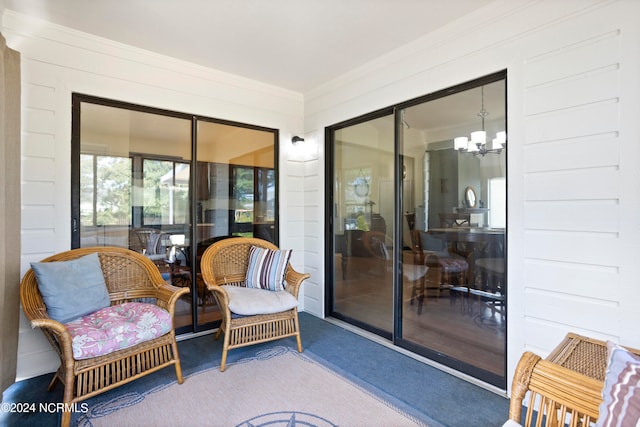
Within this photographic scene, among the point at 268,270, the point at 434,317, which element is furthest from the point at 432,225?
the point at 268,270

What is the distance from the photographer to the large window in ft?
8.95

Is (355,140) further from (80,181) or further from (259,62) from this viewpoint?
(80,181)

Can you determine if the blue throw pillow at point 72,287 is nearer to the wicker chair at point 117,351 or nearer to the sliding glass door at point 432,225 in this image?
the wicker chair at point 117,351

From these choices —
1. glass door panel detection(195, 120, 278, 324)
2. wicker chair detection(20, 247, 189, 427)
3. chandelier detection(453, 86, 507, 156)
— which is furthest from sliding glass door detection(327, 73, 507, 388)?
wicker chair detection(20, 247, 189, 427)

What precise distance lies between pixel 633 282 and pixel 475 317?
46.2 inches

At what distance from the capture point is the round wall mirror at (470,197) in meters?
2.49

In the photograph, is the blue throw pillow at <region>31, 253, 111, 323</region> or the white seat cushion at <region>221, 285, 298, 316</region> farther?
the white seat cushion at <region>221, 285, 298, 316</region>

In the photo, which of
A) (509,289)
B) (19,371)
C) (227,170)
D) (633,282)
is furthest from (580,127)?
(19,371)

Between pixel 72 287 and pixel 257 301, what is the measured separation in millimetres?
1278

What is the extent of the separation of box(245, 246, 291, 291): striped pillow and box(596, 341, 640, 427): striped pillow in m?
2.38

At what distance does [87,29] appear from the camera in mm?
2543

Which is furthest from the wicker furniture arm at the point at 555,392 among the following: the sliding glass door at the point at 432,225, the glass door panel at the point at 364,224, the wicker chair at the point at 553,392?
the glass door panel at the point at 364,224

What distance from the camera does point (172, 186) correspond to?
3.13 metres

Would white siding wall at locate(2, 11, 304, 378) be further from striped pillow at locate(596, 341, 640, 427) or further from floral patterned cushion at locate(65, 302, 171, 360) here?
striped pillow at locate(596, 341, 640, 427)
